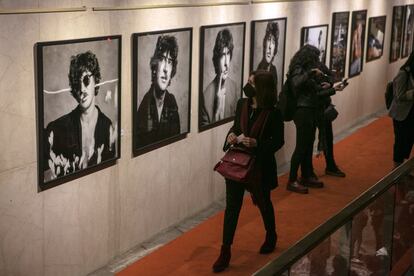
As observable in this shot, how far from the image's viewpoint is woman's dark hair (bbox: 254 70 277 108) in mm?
6965

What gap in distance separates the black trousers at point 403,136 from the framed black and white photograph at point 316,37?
9.03 feet

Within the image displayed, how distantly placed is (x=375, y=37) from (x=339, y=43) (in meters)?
2.63

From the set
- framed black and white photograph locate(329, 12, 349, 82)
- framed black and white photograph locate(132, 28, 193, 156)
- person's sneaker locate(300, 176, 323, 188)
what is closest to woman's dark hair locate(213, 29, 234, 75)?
framed black and white photograph locate(132, 28, 193, 156)

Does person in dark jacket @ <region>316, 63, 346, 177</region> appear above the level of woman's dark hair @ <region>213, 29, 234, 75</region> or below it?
below

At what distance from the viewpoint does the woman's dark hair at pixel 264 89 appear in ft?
22.9

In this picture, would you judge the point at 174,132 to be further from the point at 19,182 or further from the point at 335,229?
the point at 335,229

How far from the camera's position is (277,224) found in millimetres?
8836

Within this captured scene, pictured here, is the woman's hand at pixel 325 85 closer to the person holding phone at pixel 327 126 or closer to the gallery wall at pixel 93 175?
the person holding phone at pixel 327 126

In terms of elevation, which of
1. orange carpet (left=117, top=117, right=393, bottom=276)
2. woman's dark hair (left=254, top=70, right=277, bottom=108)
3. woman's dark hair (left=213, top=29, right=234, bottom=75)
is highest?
woman's dark hair (left=213, top=29, right=234, bottom=75)

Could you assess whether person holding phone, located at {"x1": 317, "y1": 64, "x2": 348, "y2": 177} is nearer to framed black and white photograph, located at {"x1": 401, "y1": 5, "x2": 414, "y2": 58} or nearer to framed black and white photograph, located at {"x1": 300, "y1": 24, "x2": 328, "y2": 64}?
framed black and white photograph, located at {"x1": 300, "y1": 24, "x2": 328, "y2": 64}

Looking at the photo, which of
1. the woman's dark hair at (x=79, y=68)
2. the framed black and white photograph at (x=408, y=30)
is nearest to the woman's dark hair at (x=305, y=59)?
the woman's dark hair at (x=79, y=68)

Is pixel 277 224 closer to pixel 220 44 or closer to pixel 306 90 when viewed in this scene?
pixel 306 90

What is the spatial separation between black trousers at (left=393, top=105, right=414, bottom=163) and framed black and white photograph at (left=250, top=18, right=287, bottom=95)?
6.75ft

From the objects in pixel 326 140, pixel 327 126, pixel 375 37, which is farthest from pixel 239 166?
pixel 375 37
